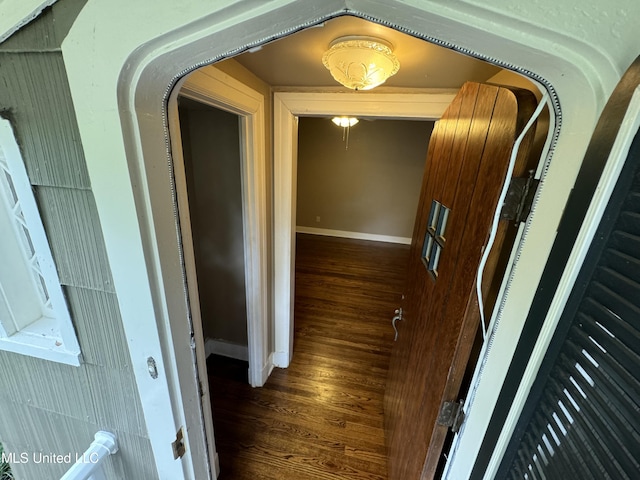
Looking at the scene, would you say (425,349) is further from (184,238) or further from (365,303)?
(365,303)

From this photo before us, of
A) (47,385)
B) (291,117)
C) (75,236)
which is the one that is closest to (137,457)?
(47,385)

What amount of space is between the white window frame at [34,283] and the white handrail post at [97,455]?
1.03 feet

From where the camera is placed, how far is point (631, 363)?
1.25ft

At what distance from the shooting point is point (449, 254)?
0.88m

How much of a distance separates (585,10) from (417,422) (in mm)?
1197

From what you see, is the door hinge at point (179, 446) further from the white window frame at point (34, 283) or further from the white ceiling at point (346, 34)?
the white ceiling at point (346, 34)

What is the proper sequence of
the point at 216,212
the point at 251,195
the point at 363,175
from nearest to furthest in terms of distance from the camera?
1. the point at 251,195
2. the point at 216,212
3. the point at 363,175

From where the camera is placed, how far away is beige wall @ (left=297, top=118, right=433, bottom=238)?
4758 mm

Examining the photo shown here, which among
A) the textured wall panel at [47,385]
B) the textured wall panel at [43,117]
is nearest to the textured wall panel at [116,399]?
the textured wall panel at [47,385]

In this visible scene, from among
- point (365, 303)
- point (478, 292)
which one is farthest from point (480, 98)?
point (365, 303)

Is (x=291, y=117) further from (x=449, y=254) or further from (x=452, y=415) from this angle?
(x=452, y=415)

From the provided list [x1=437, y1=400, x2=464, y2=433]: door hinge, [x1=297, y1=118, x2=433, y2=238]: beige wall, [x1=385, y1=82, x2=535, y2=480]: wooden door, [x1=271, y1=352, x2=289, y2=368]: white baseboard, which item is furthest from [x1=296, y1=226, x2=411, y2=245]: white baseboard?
[x1=437, y1=400, x2=464, y2=433]: door hinge

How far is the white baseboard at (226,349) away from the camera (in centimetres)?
222

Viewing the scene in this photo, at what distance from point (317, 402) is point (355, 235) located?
12.8ft
